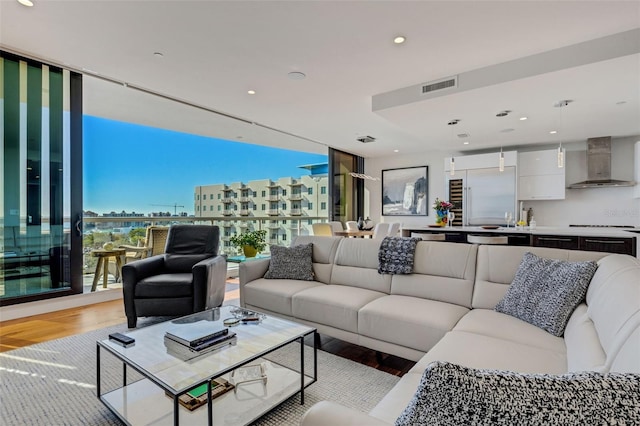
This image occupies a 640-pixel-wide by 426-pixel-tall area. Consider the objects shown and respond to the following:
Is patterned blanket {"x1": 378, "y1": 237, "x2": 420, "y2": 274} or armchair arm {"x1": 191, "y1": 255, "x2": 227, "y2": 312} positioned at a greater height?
patterned blanket {"x1": 378, "y1": 237, "x2": 420, "y2": 274}

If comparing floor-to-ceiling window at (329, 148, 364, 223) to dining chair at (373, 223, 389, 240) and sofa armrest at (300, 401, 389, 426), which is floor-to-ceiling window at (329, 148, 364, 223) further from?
sofa armrest at (300, 401, 389, 426)

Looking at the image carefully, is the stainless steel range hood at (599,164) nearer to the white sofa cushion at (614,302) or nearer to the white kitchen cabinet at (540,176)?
the white kitchen cabinet at (540,176)

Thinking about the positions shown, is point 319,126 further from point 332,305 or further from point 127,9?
point 332,305

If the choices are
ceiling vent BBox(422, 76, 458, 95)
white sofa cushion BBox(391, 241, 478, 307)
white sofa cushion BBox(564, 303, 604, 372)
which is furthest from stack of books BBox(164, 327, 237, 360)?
ceiling vent BBox(422, 76, 458, 95)

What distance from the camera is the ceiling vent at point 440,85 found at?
3.42 meters

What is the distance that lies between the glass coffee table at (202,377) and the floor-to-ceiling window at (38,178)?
6.77ft

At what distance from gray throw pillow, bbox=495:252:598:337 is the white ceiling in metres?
1.89

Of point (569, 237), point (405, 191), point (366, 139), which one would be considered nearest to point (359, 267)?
point (569, 237)

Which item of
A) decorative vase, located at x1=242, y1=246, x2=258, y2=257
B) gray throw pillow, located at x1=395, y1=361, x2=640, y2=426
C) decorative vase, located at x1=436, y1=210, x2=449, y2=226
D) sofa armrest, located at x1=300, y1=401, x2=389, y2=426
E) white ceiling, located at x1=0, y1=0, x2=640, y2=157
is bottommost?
decorative vase, located at x1=242, y1=246, x2=258, y2=257

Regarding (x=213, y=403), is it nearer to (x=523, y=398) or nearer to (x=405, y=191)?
(x=523, y=398)

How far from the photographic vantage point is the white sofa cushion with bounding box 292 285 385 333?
2.33 meters

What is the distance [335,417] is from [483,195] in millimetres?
6843

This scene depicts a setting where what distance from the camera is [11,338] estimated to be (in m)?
2.75

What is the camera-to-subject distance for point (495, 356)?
1.49 m
